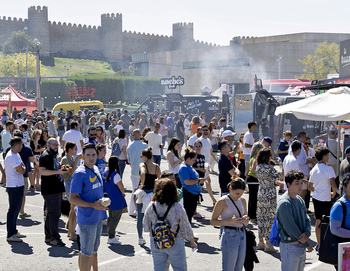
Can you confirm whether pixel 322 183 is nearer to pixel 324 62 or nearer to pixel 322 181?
pixel 322 181

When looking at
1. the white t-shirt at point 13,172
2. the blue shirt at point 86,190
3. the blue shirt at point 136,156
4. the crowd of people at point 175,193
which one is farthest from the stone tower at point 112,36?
the blue shirt at point 86,190

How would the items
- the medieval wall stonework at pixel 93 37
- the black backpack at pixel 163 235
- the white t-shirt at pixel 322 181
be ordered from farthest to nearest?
the medieval wall stonework at pixel 93 37, the white t-shirt at pixel 322 181, the black backpack at pixel 163 235

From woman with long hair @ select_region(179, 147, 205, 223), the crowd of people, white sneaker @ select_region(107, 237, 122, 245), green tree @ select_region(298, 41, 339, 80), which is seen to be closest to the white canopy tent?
the crowd of people

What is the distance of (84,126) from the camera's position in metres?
28.2

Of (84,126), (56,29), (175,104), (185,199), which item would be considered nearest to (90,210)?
(185,199)

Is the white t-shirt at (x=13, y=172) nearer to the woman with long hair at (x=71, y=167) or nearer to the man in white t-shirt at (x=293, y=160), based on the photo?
the woman with long hair at (x=71, y=167)

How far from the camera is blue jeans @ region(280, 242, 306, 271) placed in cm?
558

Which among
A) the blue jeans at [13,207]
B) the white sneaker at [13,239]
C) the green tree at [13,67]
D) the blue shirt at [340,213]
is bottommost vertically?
the white sneaker at [13,239]

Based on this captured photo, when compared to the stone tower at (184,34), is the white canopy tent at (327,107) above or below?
below

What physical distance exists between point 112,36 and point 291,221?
119170 millimetres

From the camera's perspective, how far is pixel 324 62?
66.5m

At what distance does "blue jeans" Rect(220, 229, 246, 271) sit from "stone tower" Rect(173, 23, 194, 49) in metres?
118

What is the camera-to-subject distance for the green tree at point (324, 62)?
66688 millimetres

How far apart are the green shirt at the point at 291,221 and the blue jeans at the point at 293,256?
63 mm
